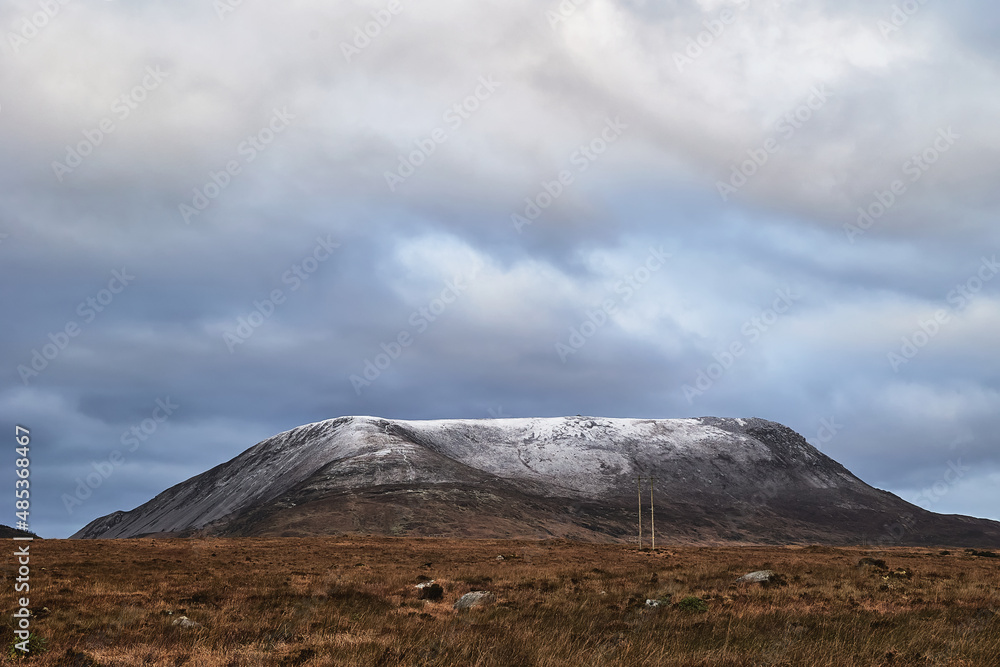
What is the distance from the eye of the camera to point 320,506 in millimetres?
184750

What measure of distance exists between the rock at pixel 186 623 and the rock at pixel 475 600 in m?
7.99

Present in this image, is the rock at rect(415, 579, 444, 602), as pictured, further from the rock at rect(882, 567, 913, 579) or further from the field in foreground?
the rock at rect(882, 567, 913, 579)

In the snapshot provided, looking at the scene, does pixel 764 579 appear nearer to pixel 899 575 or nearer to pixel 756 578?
pixel 756 578

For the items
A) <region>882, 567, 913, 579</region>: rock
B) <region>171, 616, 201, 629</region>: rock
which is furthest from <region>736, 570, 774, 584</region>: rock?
<region>171, 616, 201, 629</region>: rock

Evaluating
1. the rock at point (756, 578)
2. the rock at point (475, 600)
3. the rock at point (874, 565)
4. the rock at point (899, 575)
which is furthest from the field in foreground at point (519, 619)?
the rock at point (874, 565)

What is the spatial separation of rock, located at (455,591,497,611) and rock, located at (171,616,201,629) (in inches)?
315

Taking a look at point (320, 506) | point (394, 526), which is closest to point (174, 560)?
point (394, 526)

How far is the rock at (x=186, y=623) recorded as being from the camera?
17264mm

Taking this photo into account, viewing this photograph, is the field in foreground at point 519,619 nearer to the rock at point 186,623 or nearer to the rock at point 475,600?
the rock at point 186,623

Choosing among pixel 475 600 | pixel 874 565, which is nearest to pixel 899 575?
pixel 874 565

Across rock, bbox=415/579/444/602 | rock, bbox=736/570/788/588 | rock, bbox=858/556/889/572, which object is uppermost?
rock, bbox=736/570/788/588

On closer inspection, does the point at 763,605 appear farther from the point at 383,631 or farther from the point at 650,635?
the point at 383,631

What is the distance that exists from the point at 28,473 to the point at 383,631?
8142 mm

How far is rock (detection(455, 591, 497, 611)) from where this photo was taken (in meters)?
23.6
